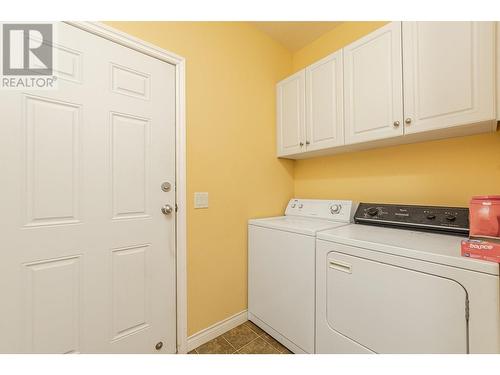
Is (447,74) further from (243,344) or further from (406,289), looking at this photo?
(243,344)

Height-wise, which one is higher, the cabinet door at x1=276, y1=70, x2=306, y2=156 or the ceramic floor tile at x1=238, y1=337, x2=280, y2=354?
the cabinet door at x1=276, y1=70, x2=306, y2=156

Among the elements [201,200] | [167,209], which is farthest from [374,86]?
[167,209]

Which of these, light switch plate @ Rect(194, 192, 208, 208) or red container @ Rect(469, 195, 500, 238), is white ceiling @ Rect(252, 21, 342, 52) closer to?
light switch plate @ Rect(194, 192, 208, 208)

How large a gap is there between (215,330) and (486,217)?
1735 millimetres

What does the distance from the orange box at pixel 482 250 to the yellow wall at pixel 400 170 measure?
73cm

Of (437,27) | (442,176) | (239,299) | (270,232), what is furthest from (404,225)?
(239,299)

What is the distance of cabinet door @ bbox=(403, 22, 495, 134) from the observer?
40.6 inches

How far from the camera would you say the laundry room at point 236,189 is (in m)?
0.95

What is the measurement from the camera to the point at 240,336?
5.32 feet

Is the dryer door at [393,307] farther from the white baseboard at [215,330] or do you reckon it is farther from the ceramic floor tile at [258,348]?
the white baseboard at [215,330]

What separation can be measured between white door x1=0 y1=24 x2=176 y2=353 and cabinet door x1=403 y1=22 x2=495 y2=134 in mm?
1500

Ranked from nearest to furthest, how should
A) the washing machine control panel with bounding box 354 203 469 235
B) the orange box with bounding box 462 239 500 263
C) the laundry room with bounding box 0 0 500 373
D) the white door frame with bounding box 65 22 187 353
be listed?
the orange box with bounding box 462 239 500 263
the laundry room with bounding box 0 0 500 373
the washing machine control panel with bounding box 354 203 469 235
the white door frame with bounding box 65 22 187 353

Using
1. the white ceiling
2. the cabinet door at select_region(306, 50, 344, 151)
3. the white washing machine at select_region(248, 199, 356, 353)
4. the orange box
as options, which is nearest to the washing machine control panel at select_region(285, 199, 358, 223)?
the white washing machine at select_region(248, 199, 356, 353)
